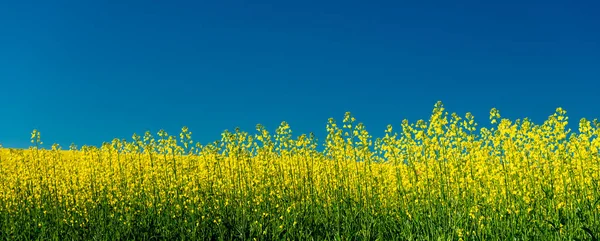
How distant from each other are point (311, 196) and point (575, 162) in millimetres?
4938

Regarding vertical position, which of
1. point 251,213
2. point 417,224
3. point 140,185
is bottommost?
point 417,224

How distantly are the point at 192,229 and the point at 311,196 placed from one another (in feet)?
7.19

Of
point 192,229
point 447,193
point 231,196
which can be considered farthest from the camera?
point 231,196

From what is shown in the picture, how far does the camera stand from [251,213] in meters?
9.10

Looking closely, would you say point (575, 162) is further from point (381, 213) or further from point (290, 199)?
point (290, 199)

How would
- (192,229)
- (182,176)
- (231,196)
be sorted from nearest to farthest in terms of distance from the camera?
(192,229), (231,196), (182,176)

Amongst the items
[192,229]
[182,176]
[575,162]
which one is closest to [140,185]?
[182,176]

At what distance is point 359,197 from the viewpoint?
840 cm

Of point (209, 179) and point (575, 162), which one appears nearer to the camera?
point (575, 162)

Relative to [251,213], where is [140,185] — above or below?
above

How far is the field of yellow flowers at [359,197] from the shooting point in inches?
301

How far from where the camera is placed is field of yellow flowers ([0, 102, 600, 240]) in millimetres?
7641

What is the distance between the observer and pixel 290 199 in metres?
9.16

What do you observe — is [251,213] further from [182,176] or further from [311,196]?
[182,176]
